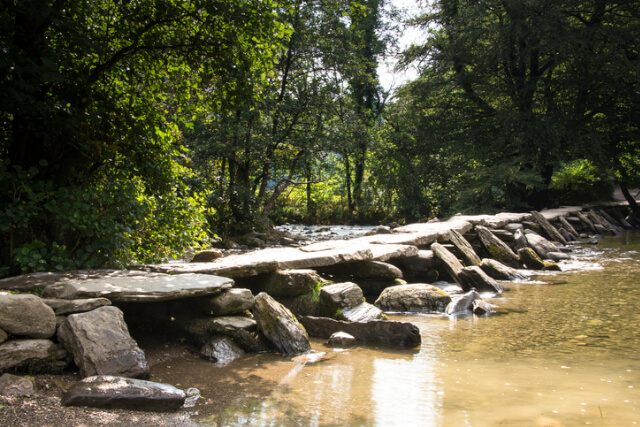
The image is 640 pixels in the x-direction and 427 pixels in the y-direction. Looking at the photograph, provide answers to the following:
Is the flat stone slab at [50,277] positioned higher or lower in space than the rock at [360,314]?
higher

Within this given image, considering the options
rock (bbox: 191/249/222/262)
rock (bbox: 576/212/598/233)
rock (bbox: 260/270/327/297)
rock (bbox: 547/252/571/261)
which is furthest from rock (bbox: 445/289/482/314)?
rock (bbox: 576/212/598/233)

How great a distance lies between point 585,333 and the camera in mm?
4766

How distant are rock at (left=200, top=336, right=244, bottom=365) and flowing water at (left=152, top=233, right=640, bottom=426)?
8 centimetres

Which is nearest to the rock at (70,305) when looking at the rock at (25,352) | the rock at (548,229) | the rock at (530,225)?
the rock at (25,352)

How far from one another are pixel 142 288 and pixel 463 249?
21.3ft

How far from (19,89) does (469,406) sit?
15.8 feet

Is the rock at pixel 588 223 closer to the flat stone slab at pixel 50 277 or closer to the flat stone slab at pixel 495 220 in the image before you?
the flat stone slab at pixel 495 220

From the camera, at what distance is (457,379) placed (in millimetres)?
3555

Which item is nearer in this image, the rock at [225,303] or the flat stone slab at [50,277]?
the flat stone slab at [50,277]

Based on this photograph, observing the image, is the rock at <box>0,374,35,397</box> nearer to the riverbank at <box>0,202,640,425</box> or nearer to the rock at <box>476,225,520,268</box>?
the riverbank at <box>0,202,640,425</box>

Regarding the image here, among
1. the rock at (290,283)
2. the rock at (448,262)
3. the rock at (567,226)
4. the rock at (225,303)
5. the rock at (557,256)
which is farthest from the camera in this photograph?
the rock at (567,226)

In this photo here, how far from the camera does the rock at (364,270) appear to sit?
22.2 feet

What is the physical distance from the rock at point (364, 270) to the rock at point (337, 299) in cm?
133

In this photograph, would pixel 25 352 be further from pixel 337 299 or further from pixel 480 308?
pixel 480 308
